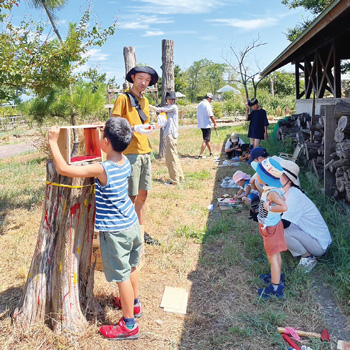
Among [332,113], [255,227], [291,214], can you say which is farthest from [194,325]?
[332,113]

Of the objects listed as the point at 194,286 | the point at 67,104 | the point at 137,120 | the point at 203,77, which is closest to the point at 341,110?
the point at 137,120

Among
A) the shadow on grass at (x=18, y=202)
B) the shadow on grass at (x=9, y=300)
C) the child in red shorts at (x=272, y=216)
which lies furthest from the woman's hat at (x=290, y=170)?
the shadow on grass at (x=18, y=202)

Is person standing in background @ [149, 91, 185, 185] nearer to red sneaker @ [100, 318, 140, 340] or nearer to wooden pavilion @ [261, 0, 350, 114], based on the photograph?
wooden pavilion @ [261, 0, 350, 114]

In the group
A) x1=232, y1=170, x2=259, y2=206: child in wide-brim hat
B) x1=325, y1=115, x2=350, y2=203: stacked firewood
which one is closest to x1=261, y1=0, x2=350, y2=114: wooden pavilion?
x1=325, y1=115, x2=350, y2=203: stacked firewood

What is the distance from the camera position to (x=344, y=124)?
4.50 meters

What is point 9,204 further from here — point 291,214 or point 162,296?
point 291,214

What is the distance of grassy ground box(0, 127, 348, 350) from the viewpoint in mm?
2400

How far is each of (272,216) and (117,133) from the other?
1.44m

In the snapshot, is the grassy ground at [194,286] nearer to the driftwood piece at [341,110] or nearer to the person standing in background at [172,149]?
the person standing in background at [172,149]

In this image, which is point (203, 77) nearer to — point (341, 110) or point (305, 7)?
point (305, 7)

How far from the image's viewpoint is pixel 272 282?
9.55 ft

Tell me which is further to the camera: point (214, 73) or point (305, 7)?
point (214, 73)

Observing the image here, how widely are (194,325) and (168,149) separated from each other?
4532 millimetres

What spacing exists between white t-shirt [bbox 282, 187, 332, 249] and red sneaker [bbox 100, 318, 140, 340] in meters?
1.73
